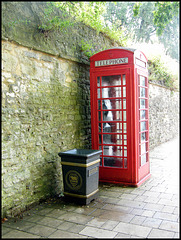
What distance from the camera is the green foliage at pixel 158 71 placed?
11.2 m

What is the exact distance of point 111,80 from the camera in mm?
5492

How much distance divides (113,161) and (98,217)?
1.83m

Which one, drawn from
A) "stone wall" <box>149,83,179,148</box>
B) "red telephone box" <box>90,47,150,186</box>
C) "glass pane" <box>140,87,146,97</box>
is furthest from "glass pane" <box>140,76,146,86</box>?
"stone wall" <box>149,83,179,148</box>

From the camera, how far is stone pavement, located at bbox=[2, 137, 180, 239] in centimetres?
339

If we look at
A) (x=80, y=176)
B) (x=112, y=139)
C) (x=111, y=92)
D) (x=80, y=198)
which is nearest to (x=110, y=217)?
(x=80, y=198)

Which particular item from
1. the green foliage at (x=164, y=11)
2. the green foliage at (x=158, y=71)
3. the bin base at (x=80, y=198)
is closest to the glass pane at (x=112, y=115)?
the bin base at (x=80, y=198)

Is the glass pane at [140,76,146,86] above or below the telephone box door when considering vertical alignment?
above

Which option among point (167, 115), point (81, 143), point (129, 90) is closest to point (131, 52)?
point (129, 90)

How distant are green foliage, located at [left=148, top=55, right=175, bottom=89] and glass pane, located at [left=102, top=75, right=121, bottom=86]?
18.0 feet

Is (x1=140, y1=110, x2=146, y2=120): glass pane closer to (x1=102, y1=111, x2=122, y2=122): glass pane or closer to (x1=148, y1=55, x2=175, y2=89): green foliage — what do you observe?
(x1=102, y1=111, x2=122, y2=122): glass pane

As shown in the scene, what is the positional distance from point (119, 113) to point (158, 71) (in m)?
7.10

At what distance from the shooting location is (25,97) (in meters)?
4.23

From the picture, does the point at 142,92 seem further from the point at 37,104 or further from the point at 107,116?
the point at 37,104

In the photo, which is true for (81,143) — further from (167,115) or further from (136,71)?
(167,115)
